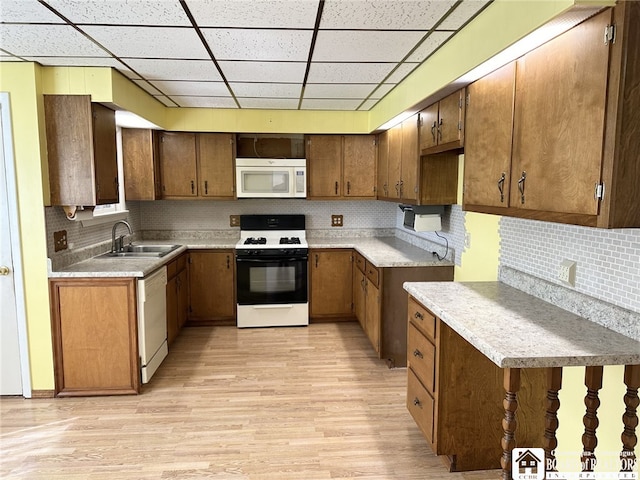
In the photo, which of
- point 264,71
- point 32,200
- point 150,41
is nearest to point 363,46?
point 264,71

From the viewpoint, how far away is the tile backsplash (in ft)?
5.26

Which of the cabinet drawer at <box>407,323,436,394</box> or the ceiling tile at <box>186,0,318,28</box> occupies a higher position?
the ceiling tile at <box>186,0,318,28</box>

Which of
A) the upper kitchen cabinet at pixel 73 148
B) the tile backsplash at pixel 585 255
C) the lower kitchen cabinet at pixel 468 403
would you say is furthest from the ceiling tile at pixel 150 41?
the tile backsplash at pixel 585 255

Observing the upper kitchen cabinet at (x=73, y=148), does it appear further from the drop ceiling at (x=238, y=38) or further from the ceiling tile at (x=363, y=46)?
the ceiling tile at (x=363, y=46)

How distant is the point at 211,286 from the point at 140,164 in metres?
1.47

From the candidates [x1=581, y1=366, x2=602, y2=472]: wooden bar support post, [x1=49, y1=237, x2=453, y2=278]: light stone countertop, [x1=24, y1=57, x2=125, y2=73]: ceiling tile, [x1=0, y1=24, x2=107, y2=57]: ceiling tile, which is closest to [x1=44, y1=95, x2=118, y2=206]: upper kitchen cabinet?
[x1=24, y1=57, x2=125, y2=73]: ceiling tile

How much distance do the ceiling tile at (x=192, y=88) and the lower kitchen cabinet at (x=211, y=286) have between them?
162 cm

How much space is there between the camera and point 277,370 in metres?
3.43

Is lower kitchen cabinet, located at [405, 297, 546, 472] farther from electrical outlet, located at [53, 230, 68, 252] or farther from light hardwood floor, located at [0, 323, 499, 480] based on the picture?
electrical outlet, located at [53, 230, 68, 252]

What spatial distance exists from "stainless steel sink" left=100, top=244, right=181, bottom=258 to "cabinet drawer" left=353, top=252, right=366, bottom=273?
1.84 meters

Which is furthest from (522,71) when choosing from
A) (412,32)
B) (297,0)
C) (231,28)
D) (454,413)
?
(454,413)

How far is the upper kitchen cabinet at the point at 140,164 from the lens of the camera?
14.0 ft

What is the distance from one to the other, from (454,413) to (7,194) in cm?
313

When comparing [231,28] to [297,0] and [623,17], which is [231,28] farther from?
[623,17]
